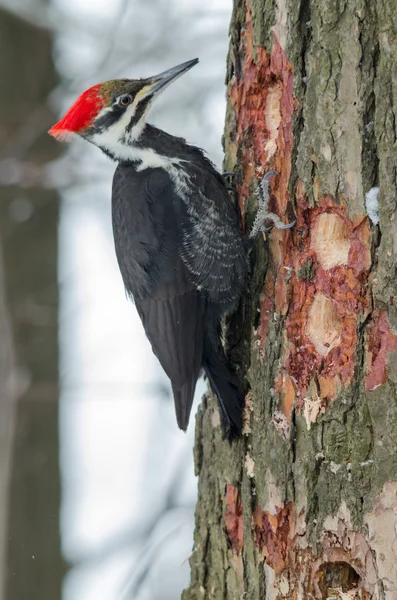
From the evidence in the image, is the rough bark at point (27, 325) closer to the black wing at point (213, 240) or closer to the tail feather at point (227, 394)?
the black wing at point (213, 240)

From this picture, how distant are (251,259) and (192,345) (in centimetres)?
37

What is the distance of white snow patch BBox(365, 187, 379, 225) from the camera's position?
1993mm

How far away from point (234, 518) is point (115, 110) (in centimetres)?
166

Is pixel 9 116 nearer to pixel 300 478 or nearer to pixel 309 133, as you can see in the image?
pixel 309 133

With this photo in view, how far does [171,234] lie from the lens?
2.92m

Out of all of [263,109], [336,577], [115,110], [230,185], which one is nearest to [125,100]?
[115,110]

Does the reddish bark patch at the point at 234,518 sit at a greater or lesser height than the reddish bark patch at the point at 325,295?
lesser

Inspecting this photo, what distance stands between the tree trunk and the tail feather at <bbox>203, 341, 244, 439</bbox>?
4cm

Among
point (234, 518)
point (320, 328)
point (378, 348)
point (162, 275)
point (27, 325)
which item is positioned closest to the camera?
point (378, 348)

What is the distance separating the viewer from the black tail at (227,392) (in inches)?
95.6

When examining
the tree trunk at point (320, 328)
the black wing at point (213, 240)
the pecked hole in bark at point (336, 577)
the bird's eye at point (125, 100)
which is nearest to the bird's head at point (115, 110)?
the bird's eye at point (125, 100)

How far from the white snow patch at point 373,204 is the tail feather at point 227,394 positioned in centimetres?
75

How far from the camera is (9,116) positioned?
4.61 metres

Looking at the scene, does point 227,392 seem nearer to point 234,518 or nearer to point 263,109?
point 234,518
